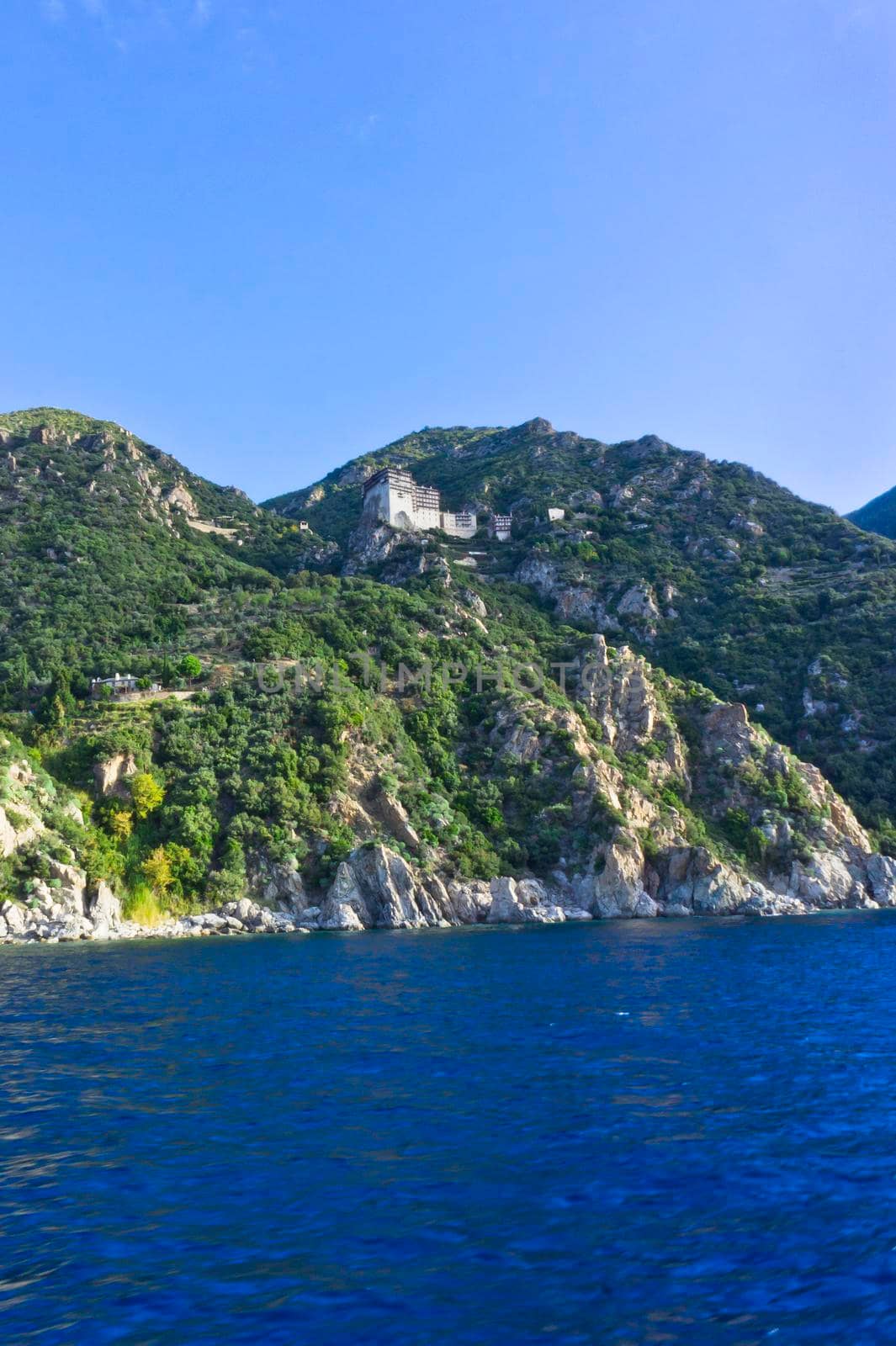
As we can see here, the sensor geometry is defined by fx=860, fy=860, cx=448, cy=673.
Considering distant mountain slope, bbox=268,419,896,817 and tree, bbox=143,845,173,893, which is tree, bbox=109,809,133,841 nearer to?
tree, bbox=143,845,173,893

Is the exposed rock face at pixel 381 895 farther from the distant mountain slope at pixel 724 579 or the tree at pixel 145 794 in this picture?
the distant mountain slope at pixel 724 579

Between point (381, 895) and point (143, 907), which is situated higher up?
point (143, 907)

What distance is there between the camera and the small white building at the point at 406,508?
154 meters

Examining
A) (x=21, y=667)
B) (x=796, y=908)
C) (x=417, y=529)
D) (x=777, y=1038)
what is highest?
(x=417, y=529)

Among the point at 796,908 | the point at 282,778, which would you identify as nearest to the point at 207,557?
the point at 282,778

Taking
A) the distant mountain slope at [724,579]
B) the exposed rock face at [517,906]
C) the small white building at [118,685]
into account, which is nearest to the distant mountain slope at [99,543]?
the small white building at [118,685]

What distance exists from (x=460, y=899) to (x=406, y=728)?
837 inches

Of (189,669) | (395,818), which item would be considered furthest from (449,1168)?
(189,669)

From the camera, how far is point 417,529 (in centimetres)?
14988

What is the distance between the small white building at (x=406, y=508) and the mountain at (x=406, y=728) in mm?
17740

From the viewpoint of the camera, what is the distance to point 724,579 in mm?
133250

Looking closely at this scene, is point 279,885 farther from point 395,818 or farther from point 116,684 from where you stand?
point 116,684

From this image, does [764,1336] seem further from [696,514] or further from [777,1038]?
[696,514]

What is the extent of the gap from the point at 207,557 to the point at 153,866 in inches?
2654
